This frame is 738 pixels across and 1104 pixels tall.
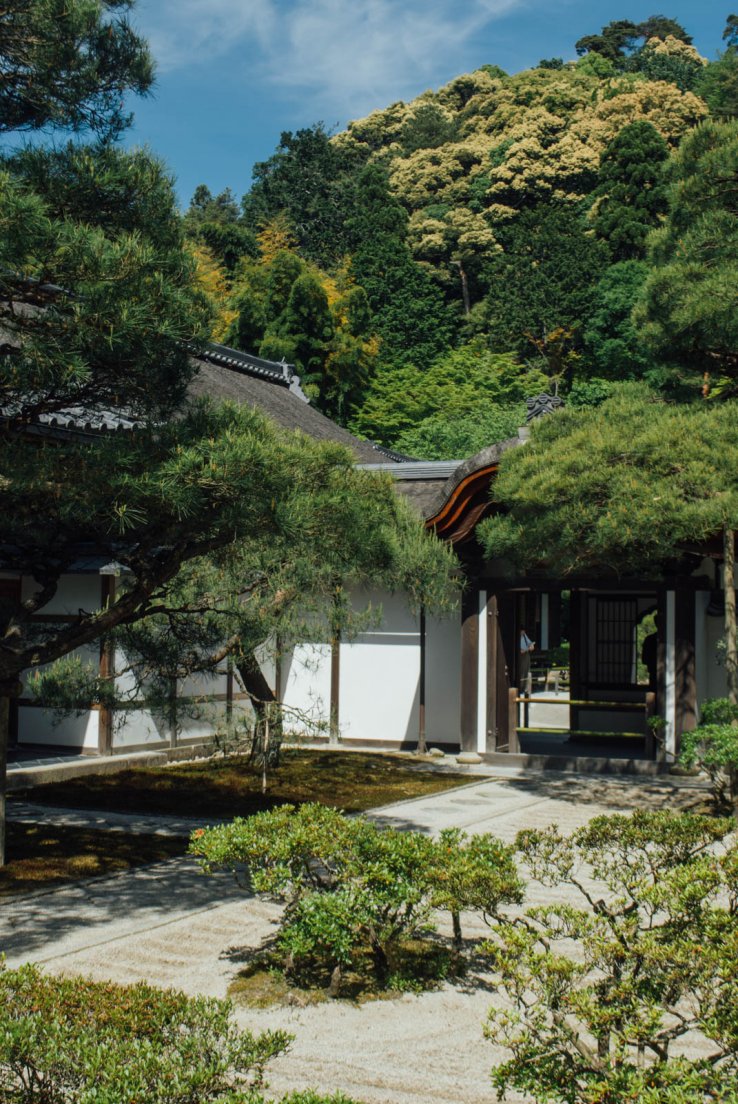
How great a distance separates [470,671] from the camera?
13945 mm

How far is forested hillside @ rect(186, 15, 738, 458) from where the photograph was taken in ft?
109

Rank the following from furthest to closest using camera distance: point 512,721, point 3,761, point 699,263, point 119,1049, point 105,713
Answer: point 512,721 → point 105,713 → point 699,263 → point 3,761 → point 119,1049

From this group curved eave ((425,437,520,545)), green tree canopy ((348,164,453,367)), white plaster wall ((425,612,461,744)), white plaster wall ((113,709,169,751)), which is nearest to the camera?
white plaster wall ((113,709,169,751))

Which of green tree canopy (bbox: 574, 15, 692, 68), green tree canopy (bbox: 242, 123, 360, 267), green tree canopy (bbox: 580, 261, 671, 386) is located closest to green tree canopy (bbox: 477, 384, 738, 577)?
green tree canopy (bbox: 580, 261, 671, 386)

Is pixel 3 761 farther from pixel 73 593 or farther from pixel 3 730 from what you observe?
pixel 73 593

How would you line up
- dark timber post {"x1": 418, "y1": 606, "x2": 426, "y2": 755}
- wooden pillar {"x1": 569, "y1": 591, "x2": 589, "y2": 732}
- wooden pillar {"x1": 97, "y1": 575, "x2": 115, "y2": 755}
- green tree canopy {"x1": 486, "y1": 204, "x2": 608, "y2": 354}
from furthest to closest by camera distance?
green tree canopy {"x1": 486, "y1": 204, "x2": 608, "y2": 354} → wooden pillar {"x1": 569, "y1": 591, "x2": 589, "y2": 732} → dark timber post {"x1": 418, "y1": 606, "x2": 426, "y2": 755} → wooden pillar {"x1": 97, "y1": 575, "x2": 115, "y2": 755}

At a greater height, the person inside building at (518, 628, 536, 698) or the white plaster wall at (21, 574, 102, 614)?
the white plaster wall at (21, 574, 102, 614)

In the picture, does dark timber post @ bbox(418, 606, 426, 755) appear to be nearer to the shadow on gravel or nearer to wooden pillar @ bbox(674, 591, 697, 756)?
wooden pillar @ bbox(674, 591, 697, 756)

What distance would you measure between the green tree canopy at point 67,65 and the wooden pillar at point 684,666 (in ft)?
30.2

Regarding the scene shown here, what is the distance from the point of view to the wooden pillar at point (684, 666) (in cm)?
1298

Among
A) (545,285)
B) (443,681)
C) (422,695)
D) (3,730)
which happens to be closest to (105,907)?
(3,730)

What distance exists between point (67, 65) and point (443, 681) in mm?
10270

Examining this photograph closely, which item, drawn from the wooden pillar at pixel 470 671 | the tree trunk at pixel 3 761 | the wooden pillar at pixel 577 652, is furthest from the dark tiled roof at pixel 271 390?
the tree trunk at pixel 3 761

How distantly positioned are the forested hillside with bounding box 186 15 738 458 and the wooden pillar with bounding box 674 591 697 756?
9.94 m
